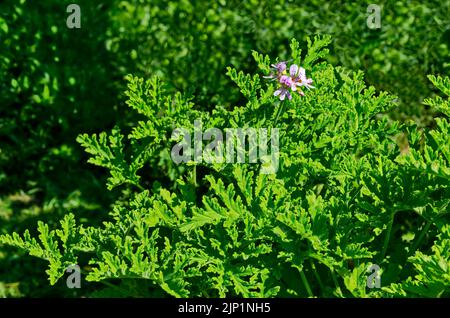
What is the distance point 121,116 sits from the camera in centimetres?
502

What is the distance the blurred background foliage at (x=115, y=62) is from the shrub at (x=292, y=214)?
95 cm

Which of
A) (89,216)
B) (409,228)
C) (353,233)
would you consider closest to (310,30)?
(409,228)

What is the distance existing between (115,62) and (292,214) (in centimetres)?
262

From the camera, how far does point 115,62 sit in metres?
4.95

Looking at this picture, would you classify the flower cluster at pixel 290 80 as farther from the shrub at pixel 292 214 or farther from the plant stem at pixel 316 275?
the plant stem at pixel 316 275

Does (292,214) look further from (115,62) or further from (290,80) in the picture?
(115,62)

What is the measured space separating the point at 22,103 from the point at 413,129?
318 centimetres

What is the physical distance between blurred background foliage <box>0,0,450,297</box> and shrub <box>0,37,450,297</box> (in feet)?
3.10

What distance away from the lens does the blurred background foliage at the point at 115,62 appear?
14.8 ft

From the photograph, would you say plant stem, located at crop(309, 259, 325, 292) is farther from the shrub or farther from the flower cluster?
the flower cluster

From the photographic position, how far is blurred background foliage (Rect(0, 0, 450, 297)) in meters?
4.51

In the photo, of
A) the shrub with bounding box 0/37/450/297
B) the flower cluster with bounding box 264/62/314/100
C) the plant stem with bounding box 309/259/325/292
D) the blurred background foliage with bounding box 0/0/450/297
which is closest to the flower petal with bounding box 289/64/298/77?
the flower cluster with bounding box 264/62/314/100
